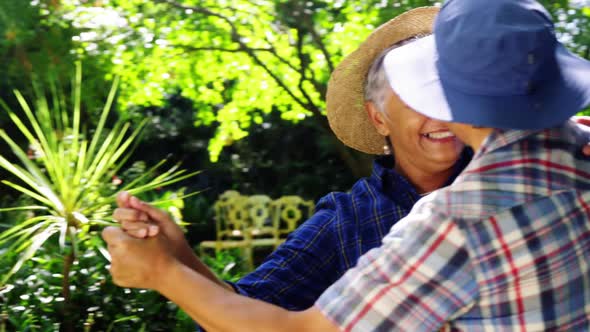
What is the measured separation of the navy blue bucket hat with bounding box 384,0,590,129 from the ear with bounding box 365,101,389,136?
0.96 m

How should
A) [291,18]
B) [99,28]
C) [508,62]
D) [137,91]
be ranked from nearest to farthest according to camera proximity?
[508,62]
[291,18]
[99,28]
[137,91]

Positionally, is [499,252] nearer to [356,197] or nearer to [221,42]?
[356,197]

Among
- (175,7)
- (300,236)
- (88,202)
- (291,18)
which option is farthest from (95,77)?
(300,236)

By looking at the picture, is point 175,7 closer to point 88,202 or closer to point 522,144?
point 88,202

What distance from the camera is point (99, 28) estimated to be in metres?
6.55

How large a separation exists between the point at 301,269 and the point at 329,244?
10 cm

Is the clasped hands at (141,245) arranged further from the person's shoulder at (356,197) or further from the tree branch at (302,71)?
the tree branch at (302,71)

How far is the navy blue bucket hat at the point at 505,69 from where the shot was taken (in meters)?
1.29

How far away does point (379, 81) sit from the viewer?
233 centimetres

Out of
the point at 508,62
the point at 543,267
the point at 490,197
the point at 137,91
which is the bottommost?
the point at 137,91

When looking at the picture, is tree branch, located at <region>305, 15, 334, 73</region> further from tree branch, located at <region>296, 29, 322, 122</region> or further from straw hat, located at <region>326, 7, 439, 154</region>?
straw hat, located at <region>326, 7, 439, 154</region>

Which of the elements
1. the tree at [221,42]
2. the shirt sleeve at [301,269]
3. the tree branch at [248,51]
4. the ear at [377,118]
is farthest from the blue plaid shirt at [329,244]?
the tree branch at [248,51]

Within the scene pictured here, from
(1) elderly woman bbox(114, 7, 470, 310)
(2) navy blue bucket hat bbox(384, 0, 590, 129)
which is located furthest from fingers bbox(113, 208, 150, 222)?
(2) navy blue bucket hat bbox(384, 0, 590, 129)

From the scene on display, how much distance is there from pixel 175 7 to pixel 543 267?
537 centimetres
